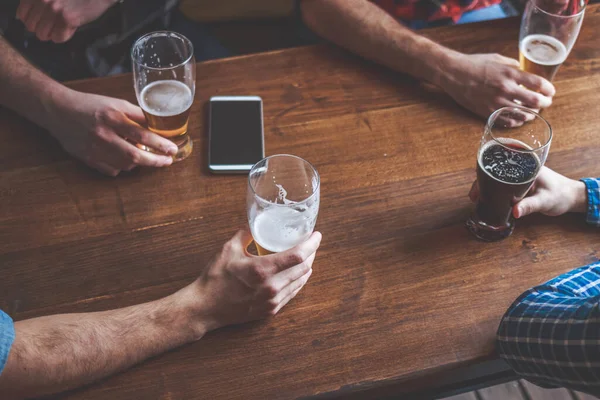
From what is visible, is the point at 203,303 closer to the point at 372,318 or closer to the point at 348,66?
the point at 372,318

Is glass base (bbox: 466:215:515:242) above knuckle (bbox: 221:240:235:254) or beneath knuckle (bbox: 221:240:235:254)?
beneath

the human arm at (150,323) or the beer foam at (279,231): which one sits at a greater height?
the beer foam at (279,231)

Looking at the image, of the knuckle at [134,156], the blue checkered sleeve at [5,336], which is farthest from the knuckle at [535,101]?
the blue checkered sleeve at [5,336]

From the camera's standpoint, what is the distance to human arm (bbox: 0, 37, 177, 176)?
118 cm

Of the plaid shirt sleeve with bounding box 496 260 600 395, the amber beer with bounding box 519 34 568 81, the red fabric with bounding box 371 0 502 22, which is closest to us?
the plaid shirt sleeve with bounding box 496 260 600 395

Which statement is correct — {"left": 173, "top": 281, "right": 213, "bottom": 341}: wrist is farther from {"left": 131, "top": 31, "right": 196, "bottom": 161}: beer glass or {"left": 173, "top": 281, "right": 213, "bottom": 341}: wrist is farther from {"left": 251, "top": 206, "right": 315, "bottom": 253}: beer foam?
{"left": 131, "top": 31, "right": 196, "bottom": 161}: beer glass

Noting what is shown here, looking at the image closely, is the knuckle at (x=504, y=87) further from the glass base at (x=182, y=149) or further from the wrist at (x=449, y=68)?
the glass base at (x=182, y=149)

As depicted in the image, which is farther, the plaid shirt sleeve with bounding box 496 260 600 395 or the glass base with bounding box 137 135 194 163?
the glass base with bounding box 137 135 194 163

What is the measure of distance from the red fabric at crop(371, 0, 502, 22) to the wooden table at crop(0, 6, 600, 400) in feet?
1.43

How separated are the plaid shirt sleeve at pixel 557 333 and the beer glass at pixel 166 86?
0.69 metres

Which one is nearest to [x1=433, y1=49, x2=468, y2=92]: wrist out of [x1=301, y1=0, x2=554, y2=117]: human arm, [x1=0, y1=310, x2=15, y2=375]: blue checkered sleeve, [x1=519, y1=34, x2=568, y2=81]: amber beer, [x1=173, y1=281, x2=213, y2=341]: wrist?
[x1=301, y1=0, x2=554, y2=117]: human arm

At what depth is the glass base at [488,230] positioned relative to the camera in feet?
3.63

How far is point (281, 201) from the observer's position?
1070 millimetres

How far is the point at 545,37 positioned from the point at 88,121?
0.99m
